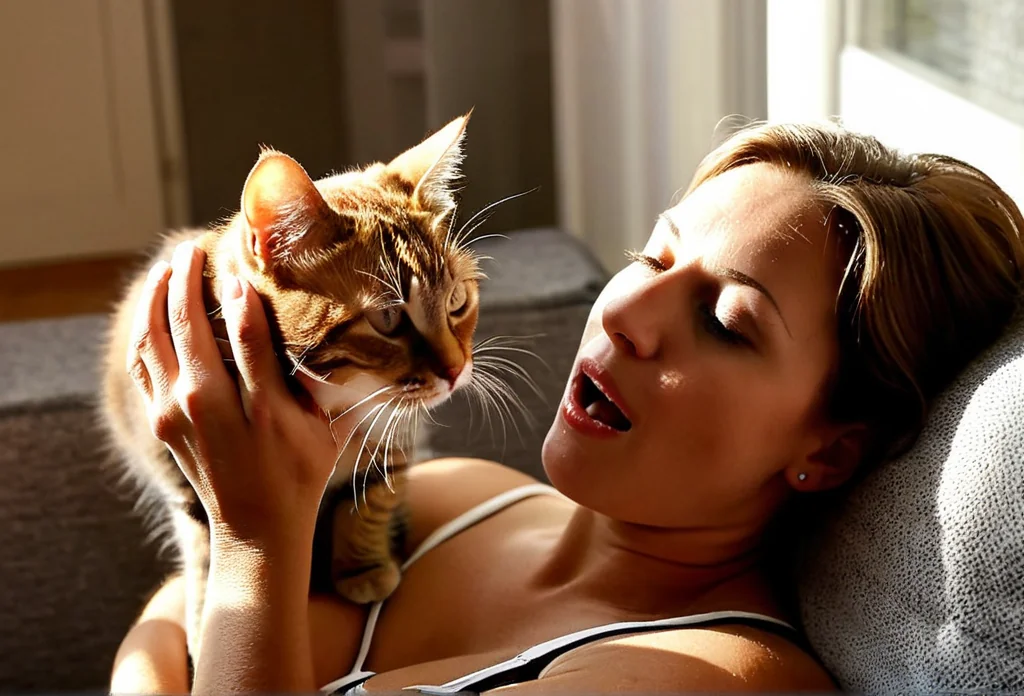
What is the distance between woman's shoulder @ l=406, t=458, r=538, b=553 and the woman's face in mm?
302

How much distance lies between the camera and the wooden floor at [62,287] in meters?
2.92

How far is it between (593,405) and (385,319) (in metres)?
0.20

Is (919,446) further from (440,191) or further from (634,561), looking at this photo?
(440,191)

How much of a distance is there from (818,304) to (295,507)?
463 mm

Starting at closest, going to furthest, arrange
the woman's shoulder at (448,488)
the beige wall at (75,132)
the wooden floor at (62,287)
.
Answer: the woman's shoulder at (448,488) → the wooden floor at (62,287) → the beige wall at (75,132)

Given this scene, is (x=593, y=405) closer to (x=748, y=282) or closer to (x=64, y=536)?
(x=748, y=282)

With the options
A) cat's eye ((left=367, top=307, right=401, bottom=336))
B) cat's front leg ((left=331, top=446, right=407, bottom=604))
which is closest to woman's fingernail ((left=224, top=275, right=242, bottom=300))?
cat's eye ((left=367, top=307, right=401, bottom=336))

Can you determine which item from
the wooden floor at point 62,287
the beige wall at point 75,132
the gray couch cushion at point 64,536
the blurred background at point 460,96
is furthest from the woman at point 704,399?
the beige wall at point 75,132

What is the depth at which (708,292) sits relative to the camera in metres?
0.96

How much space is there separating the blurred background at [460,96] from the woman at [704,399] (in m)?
0.23

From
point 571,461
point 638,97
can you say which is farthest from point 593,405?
point 638,97

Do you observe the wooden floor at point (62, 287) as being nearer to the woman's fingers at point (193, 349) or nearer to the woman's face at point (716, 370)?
the woman's fingers at point (193, 349)

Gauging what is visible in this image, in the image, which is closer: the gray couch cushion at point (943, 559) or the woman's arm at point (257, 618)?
the gray couch cushion at point (943, 559)

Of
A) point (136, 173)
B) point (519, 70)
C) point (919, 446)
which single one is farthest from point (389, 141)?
point (919, 446)
